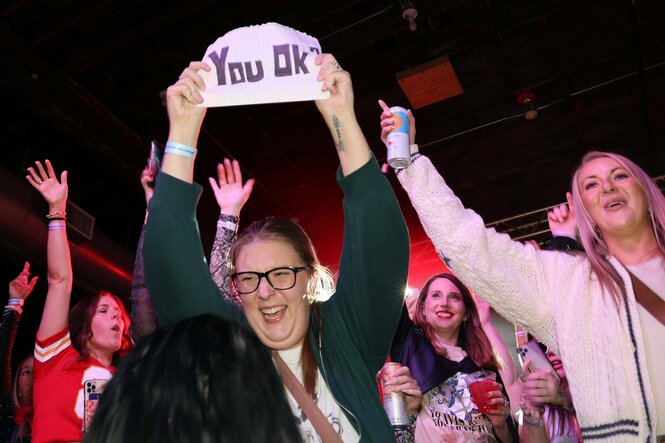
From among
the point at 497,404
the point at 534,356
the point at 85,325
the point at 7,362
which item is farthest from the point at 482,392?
the point at 7,362

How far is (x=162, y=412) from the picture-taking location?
0.79 metres

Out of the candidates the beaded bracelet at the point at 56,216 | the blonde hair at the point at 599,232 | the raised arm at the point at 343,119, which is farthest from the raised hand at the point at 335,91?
the beaded bracelet at the point at 56,216

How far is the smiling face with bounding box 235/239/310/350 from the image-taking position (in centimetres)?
166

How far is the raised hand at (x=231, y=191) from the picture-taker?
2699 millimetres

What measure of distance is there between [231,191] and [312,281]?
1110 mm

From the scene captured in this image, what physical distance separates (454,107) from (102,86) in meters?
3.48

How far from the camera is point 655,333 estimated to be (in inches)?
71.3

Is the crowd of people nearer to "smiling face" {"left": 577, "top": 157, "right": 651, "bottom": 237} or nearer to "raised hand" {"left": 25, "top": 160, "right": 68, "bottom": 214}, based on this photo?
"smiling face" {"left": 577, "top": 157, "right": 651, "bottom": 237}

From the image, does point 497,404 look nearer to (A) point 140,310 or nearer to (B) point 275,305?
(B) point 275,305

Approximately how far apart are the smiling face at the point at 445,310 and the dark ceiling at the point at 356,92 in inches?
102

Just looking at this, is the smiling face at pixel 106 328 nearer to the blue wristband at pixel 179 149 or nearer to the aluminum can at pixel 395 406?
the aluminum can at pixel 395 406

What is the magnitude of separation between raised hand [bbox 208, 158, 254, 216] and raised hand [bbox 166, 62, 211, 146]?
100 centimetres

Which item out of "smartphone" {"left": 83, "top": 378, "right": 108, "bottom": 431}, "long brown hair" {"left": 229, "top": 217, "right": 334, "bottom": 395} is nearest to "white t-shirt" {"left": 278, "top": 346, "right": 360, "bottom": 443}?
"long brown hair" {"left": 229, "top": 217, "right": 334, "bottom": 395}

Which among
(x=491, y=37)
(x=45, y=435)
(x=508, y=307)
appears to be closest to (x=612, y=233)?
(x=508, y=307)
